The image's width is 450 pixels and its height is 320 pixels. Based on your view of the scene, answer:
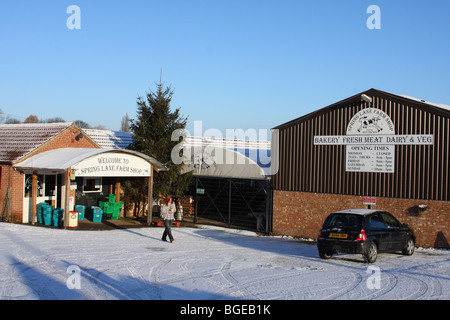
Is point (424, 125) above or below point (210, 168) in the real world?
above

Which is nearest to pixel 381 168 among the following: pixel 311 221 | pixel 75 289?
pixel 311 221

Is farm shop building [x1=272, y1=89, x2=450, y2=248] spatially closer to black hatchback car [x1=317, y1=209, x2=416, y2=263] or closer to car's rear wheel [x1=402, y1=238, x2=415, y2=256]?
car's rear wheel [x1=402, y1=238, x2=415, y2=256]

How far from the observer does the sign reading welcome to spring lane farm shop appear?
60.4 ft

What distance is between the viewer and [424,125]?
17.5m

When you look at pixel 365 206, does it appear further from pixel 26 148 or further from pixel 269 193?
pixel 26 148

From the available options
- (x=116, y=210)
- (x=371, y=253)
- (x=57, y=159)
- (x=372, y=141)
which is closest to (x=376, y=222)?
(x=371, y=253)

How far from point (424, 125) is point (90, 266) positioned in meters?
13.1

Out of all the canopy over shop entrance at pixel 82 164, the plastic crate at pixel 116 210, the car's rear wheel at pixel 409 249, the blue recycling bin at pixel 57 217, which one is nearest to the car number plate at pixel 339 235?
the car's rear wheel at pixel 409 249

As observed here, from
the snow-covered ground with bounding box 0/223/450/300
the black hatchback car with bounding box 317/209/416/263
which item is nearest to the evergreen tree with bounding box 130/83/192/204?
the snow-covered ground with bounding box 0/223/450/300

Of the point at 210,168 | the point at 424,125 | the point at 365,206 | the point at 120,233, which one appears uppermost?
the point at 424,125

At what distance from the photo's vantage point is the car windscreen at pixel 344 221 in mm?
12594

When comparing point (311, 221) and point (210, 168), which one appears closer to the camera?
point (311, 221)
